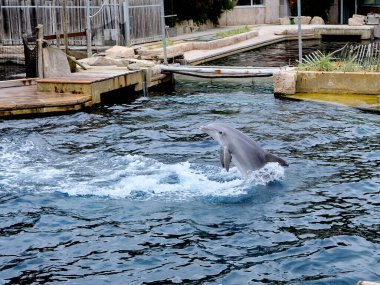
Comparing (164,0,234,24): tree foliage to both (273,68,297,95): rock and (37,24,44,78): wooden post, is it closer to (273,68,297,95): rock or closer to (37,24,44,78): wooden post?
(37,24,44,78): wooden post

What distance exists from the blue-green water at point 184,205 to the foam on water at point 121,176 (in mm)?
28

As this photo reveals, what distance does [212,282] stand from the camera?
23.5ft

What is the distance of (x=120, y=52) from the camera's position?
21.9 m

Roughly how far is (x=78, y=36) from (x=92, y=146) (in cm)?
1178

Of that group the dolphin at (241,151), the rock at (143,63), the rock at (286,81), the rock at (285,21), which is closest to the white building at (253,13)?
the rock at (285,21)

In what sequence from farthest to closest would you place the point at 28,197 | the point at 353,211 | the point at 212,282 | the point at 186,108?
the point at 186,108 → the point at 28,197 → the point at 353,211 → the point at 212,282

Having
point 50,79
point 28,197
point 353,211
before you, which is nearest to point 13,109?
point 50,79

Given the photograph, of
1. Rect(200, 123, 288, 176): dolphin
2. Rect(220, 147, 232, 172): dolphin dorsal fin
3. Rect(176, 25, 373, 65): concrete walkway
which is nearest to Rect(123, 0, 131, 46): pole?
Rect(176, 25, 373, 65): concrete walkway

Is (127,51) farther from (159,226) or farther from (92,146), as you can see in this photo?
(159,226)

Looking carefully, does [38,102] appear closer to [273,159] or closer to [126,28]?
[273,159]

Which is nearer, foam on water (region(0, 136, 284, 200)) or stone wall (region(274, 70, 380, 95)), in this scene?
foam on water (region(0, 136, 284, 200))

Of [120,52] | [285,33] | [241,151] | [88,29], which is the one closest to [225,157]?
[241,151]

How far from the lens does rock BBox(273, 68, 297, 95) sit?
16.9 m

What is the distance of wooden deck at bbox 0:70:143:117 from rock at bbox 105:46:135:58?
282cm
